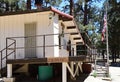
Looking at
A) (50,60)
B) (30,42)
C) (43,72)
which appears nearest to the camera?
(50,60)

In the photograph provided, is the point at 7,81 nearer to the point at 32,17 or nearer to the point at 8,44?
the point at 8,44

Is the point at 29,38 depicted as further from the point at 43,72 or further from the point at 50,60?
the point at 50,60

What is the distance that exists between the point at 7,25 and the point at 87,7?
3476 cm

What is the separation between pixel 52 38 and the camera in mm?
16344

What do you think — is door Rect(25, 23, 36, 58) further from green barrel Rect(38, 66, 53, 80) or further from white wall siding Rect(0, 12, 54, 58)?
green barrel Rect(38, 66, 53, 80)

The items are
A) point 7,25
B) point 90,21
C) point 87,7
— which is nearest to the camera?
point 7,25

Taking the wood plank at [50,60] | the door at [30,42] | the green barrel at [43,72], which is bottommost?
the green barrel at [43,72]

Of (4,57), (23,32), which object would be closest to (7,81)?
(4,57)

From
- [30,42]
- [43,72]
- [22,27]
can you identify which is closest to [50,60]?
[43,72]

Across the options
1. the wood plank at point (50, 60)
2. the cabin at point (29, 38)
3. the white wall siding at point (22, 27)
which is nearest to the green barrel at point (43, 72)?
the cabin at point (29, 38)

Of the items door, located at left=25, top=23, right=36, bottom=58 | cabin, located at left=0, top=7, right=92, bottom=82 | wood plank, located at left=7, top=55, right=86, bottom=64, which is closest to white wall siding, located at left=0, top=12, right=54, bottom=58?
cabin, located at left=0, top=7, right=92, bottom=82

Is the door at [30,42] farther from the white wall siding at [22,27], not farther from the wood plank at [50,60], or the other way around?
the wood plank at [50,60]

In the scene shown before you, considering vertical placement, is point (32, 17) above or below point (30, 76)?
above

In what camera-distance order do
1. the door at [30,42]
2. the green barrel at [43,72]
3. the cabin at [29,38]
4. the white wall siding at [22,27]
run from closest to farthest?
the cabin at [29,38] < the white wall siding at [22,27] < the door at [30,42] < the green barrel at [43,72]
